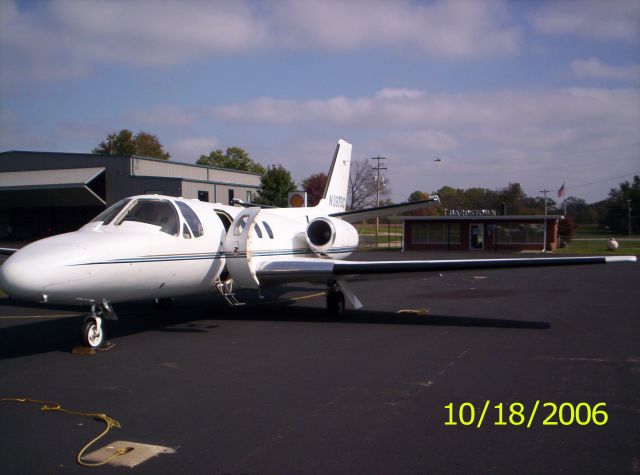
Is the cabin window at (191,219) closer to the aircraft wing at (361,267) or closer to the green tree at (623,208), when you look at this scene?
the aircraft wing at (361,267)

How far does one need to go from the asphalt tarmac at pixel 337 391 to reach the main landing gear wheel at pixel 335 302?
0.23 metres

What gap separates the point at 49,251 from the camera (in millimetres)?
7738

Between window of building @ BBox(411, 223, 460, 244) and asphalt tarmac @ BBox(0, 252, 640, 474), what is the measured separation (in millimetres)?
31878

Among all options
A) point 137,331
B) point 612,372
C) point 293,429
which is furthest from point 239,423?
point 137,331

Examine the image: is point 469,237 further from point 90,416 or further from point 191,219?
point 90,416

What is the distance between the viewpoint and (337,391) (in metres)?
6.61

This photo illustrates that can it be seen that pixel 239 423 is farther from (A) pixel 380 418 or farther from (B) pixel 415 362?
(B) pixel 415 362

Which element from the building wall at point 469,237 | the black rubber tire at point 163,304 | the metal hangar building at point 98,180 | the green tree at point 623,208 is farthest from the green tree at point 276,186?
the green tree at point 623,208

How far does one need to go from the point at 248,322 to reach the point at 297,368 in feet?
14.0

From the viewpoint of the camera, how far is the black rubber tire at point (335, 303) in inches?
487

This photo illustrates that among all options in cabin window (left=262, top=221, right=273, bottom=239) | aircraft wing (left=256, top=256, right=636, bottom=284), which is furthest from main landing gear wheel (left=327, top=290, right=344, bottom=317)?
cabin window (left=262, top=221, right=273, bottom=239)

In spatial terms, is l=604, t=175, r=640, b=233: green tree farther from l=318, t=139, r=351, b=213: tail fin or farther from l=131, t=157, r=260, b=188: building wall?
l=318, t=139, r=351, b=213: tail fin

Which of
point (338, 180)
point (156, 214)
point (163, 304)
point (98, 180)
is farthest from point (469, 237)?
point (156, 214)
